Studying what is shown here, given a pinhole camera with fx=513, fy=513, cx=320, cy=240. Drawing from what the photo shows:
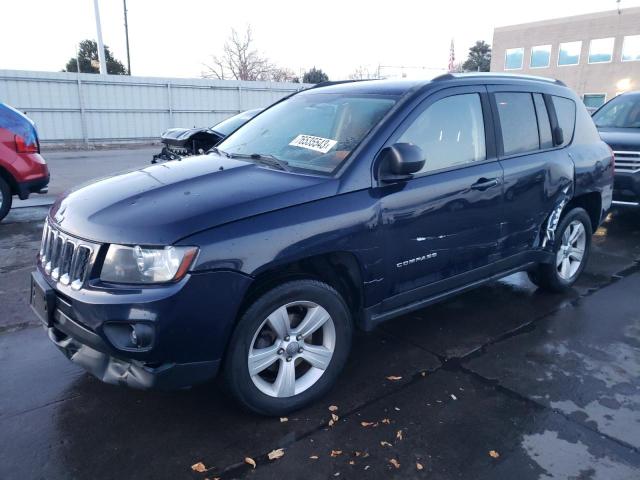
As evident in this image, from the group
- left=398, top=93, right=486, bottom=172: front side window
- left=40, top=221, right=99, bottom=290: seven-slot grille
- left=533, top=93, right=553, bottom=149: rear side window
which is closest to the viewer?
left=40, top=221, right=99, bottom=290: seven-slot grille

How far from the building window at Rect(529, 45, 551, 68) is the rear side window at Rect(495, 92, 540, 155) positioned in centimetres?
4406

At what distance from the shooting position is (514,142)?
3.95 meters

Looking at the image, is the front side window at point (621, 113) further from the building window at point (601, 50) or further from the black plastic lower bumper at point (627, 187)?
the building window at point (601, 50)

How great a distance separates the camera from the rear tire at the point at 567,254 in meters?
4.59

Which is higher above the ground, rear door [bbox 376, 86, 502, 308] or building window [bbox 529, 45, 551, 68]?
building window [bbox 529, 45, 551, 68]

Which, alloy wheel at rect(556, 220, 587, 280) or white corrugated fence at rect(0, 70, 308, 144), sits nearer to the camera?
alloy wheel at rect(556, 220, 587, 280)

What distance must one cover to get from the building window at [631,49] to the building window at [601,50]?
35.1 inches

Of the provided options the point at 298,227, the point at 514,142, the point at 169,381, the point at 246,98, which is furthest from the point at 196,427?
the point at 246,98

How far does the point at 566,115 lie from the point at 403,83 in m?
1.91

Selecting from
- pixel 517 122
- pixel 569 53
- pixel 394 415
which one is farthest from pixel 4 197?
pixel 569 53

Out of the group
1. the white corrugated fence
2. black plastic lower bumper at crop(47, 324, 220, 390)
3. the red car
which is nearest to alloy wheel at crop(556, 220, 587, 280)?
black plastic lower bumper at crop(47, 324, 220, 390)

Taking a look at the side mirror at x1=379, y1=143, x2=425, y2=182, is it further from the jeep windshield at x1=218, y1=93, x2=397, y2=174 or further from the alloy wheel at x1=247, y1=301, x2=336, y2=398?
the alloy wheel at x1=247, y1=301, x2=336, y2=398

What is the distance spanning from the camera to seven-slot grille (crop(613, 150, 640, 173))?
22.6 ft

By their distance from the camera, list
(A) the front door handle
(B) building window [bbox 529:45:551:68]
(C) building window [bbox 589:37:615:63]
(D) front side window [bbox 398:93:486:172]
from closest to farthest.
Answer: (D) front side window [bbox 398:93:486:172]
(A) the front door handle
(C) building window [bbox 589:37:615:63]
(B) building window [bbox 529:45:551:68]
